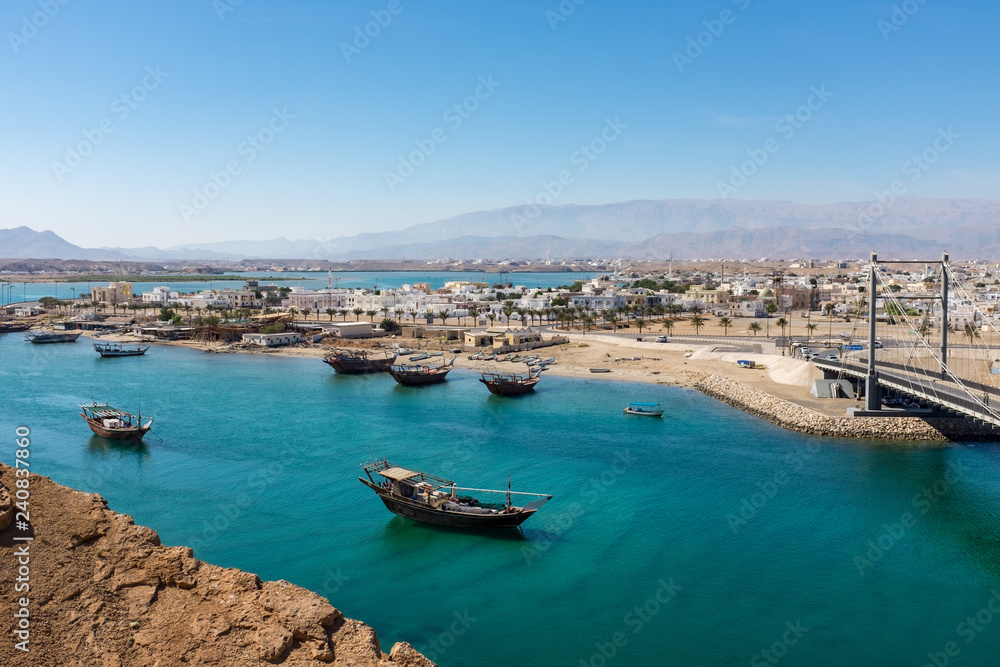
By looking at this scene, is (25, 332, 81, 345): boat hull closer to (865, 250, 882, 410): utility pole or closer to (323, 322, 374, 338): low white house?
(323, 322, 374, 338): low white house

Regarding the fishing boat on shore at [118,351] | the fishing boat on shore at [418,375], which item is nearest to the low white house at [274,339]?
the fishing boat on shore at [118,351]

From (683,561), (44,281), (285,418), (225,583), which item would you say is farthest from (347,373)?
(44,281)

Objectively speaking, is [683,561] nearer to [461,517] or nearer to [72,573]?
[461,517]

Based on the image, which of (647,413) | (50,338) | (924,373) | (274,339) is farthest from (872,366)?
(50,338)

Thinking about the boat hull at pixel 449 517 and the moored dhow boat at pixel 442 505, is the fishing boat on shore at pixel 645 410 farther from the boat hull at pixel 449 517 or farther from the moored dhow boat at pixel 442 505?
the boat hull at pixel 449 517

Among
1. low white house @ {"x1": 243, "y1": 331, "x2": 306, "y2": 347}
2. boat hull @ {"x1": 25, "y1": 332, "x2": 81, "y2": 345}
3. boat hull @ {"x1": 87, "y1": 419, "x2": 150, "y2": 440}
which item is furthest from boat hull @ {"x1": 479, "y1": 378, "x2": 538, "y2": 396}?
boat hull @ {"x1": 25, "y1": 332, "x2": 81, "y2": 345}
